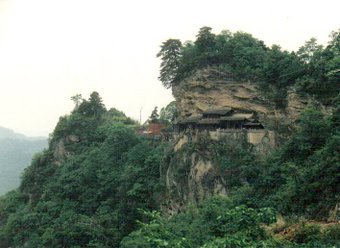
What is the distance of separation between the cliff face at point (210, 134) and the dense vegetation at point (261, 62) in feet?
2.71

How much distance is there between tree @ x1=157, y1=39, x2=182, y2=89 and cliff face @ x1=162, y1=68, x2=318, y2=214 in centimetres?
468

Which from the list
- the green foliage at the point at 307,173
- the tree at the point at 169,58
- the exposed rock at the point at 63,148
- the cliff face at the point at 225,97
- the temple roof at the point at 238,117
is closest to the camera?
the green foliage at the point at 307,173

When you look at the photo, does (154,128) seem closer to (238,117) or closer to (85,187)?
(85,187)

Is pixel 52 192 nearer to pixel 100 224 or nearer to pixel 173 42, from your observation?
pixel 100 224

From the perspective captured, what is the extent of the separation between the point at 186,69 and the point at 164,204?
1172 cm

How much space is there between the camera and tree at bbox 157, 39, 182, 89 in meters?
42.7

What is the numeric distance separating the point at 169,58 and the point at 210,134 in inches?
496

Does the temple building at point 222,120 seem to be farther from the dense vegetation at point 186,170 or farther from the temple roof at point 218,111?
the dense vegetation at point 186,170

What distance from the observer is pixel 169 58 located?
42.9 meters

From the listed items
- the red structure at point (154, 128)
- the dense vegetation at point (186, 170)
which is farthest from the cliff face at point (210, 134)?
the red structure at point (154, 128)

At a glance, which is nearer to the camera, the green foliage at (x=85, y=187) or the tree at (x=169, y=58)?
the green foliage at (x=85, y=187)

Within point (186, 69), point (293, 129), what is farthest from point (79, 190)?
point (293, 129)

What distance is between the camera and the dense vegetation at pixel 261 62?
30625 millimetres

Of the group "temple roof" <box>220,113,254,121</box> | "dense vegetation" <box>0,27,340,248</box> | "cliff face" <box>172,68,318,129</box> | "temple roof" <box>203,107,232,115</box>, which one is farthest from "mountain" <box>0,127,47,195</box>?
"temple roof" <box>220,113,254,121</box>
